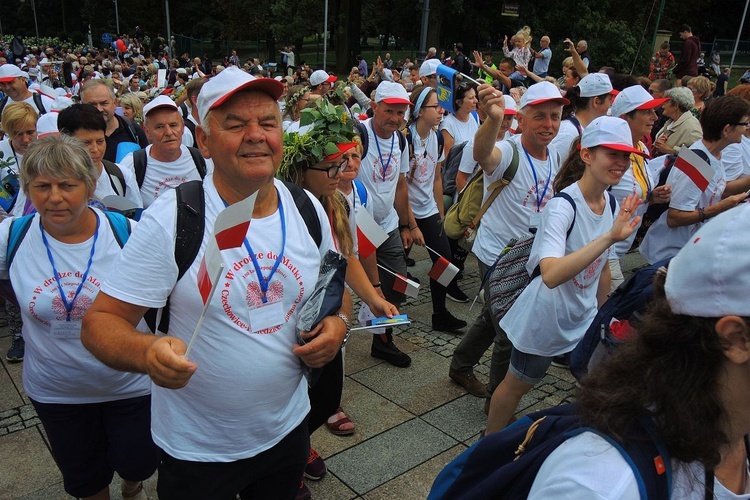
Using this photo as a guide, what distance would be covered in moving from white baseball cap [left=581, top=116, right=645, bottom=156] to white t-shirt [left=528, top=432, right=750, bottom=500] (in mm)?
2475

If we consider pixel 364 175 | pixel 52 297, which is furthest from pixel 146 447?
pixel 364 175

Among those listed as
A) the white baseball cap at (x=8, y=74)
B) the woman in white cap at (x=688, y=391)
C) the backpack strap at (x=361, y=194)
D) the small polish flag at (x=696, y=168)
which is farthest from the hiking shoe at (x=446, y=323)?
the white baseball cap at (x=8, y=74)

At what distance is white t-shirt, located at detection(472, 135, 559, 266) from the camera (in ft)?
14.7

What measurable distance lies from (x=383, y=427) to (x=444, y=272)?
1.38 meters

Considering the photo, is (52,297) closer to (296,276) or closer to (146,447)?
(146,447)

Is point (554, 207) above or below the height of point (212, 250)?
below

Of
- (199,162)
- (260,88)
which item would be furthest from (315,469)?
(199,162)

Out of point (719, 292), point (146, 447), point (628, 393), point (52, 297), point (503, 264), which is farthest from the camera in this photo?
point (503, 264)

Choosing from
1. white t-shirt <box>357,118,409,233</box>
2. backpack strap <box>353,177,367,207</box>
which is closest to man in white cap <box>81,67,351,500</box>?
backpack strap <box>353,177,367,207</box>

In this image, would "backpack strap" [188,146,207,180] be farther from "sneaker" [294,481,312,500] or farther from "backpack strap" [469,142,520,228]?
"sneaker" [294,481,312,500]

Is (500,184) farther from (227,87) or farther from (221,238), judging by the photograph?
(221,238)

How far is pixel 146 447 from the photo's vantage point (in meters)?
2.95

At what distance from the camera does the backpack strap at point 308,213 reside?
7.88 feet

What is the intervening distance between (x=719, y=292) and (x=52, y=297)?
268 centimetres
